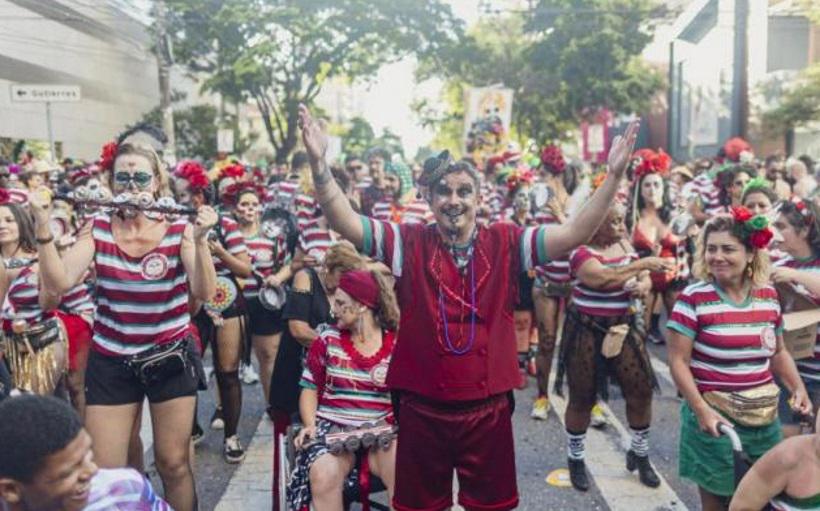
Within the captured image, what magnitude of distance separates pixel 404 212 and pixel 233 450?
3.32 m

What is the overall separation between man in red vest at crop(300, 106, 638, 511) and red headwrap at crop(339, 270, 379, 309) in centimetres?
64

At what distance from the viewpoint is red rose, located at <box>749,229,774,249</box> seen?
3.63 meters

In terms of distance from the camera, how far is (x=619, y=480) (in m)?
5.10

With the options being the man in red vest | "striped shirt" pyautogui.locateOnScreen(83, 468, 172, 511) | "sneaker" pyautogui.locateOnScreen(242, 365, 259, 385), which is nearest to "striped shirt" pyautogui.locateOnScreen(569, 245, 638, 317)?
the man in red vest

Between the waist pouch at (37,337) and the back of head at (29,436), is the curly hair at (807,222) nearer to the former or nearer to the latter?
the back of head at (29,436)

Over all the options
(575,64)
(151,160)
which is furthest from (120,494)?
(575,64)

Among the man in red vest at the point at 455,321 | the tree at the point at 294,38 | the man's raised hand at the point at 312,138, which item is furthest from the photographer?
the tree at the point at 294,38

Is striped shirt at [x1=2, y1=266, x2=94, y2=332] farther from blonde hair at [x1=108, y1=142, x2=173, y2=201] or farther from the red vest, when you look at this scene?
the red vest

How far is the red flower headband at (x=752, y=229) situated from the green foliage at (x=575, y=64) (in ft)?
85.3

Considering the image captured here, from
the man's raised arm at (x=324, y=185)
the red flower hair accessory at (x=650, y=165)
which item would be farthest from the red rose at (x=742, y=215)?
the red flower hair accessory at (x=650, y=165)

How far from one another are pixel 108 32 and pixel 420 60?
424 inches

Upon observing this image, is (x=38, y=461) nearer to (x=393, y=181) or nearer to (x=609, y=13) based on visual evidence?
(x=393, y=181)

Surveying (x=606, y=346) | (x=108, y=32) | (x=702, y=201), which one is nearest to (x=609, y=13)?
(x=108, y=32)

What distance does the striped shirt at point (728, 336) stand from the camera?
141 inches
